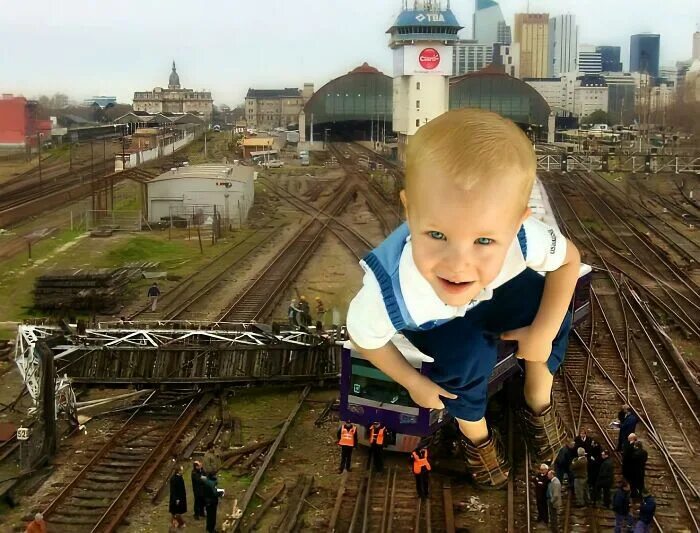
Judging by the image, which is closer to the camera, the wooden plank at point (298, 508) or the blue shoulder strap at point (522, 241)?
the blue shoulder strap at point (522, 241)

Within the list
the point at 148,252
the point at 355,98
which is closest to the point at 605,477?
the point at 148,252

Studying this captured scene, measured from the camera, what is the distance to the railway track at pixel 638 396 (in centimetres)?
1095

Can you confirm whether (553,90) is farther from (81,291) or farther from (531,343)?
(531,343)

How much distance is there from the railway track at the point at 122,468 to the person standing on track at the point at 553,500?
206 inches

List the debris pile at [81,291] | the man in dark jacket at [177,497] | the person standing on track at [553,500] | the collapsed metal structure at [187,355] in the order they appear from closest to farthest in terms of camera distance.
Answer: the person standing on track at [553,500], the man in dark jacket at [177,497], the collapsed metal structure at [187,355], the debris pile at [81,291]

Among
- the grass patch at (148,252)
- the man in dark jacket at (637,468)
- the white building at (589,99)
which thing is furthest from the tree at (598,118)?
the man in dark jacket at (637,468)

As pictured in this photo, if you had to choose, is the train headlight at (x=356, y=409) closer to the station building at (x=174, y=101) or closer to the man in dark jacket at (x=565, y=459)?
the man in dark jacket at (x=565, y=459)

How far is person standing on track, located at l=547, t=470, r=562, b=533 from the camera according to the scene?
29.2ft

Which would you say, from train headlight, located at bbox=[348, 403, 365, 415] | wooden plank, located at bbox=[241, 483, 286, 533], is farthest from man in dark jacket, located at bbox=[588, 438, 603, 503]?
wooden plank, located at bbox=[241, 483, 286, 533]

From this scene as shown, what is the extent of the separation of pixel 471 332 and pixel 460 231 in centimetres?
46

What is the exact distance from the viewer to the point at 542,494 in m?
9.09

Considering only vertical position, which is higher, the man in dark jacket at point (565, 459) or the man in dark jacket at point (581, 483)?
the man in dark jacket at point (565, 459)

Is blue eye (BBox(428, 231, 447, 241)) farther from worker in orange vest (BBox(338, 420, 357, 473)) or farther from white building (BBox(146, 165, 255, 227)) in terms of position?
white building (BBox(146, 165, 255, 227))

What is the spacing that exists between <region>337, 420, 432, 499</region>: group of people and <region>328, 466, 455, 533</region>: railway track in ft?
0.48
